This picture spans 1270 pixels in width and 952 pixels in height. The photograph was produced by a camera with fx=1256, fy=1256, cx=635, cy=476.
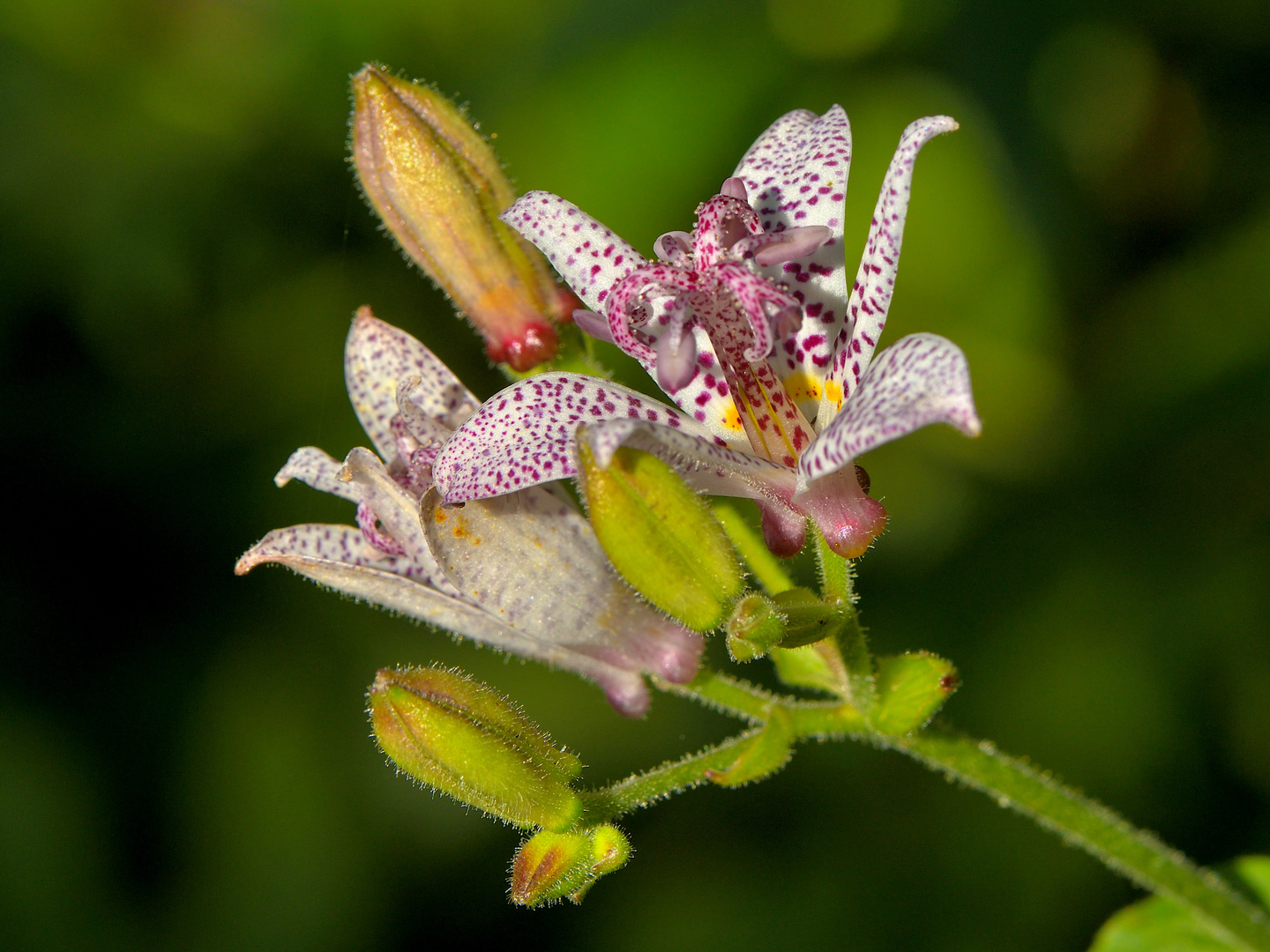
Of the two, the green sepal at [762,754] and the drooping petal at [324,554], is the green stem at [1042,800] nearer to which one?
the green sepal at [762,754]

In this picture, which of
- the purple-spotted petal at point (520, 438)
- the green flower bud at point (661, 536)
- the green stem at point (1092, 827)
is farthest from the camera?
the green stem at point (1092, 827)

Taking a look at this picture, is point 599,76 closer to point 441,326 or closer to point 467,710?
point 441,326

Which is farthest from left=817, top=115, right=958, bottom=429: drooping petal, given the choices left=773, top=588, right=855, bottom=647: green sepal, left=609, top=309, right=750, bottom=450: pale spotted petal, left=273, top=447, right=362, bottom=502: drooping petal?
left=273, top=447, right=362, bottom=502: drooping petal

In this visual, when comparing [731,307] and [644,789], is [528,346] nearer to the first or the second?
[731,307]

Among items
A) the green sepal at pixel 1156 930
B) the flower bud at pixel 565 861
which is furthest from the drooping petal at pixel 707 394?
the green sepal at pixel 1156 930

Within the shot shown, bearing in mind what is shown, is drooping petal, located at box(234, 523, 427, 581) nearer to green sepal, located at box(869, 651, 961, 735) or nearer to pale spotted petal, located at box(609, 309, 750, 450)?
pale spotted petal, located at box(609, 309, 750, 450)

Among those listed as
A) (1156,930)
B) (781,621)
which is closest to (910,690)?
(781,621)
